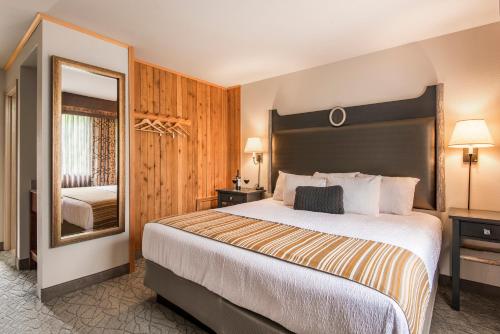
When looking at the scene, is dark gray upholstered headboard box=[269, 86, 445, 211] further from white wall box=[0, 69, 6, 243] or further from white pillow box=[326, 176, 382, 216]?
white wall box=[0, 69, 6, 243]

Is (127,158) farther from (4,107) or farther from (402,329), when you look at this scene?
(402,329)

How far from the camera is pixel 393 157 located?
9.54 feet

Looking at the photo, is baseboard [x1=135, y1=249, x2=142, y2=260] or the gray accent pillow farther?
baseboard [x1=135, y1=249, x2=142, y2=260]

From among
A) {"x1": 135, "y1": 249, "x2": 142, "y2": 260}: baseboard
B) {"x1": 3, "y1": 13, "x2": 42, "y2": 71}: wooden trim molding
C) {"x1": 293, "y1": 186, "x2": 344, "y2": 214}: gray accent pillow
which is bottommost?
{"x1": 135, "y1": 249, "x2": 142, "y2": 260}: baseboard

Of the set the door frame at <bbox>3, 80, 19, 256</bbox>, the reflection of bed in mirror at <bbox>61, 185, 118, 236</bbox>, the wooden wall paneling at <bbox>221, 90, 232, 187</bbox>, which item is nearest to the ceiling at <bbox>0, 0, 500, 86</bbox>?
the door frame at <bbox>3, 80, 19, 256</bbox>

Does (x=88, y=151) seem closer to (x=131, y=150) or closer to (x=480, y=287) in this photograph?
(x=131, y=150)

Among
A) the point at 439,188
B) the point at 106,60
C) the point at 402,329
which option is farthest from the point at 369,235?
the point at 106,60

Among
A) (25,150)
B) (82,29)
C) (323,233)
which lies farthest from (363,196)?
(25,150)

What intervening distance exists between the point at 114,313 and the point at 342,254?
1.93 meters

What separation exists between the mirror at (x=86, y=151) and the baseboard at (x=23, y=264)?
1.09 meters

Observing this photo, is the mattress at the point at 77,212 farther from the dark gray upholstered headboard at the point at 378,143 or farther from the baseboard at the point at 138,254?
the dark gray upholstered headboard at the point at 378,143

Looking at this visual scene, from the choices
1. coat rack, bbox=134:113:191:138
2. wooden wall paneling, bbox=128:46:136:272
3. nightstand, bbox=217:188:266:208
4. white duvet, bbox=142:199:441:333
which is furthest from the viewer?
nightstand, bbox=217:188:266:208

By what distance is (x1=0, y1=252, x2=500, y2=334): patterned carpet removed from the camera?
1.98m

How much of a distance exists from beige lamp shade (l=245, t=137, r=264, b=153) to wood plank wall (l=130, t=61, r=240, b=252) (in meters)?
0.53
